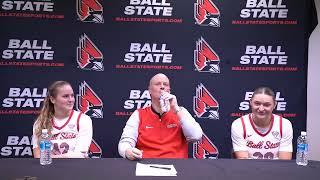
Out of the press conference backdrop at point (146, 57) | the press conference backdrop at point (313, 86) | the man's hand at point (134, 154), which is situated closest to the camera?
the man's hand at point (134, 154)

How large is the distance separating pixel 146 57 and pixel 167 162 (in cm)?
163

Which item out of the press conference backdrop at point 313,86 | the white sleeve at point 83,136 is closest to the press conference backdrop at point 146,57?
the press conference backdrop at point 313,86

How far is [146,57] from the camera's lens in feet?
11.5

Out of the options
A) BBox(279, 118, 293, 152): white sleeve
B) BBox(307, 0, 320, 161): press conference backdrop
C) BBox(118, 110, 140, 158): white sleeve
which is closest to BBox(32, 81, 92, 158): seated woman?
BBox(118, 110, 140, 158): white sleeve

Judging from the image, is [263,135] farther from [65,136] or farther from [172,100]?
[65,136]

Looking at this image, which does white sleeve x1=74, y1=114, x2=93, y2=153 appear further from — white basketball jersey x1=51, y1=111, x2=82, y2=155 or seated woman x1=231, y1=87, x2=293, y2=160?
seated woman x1=231, y1=87, x2=293, y2=160

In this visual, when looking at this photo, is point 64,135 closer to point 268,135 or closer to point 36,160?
point 36,160

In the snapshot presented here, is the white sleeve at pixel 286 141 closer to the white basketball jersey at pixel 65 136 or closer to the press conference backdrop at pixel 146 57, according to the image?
the press conference backdrop at pixel 146 57

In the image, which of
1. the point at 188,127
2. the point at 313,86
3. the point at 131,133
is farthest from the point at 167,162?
the point at 313,86

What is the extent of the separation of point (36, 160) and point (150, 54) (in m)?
1.73

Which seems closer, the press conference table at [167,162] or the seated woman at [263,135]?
the press conference table at [167,162]

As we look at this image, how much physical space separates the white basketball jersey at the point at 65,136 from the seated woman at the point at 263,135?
1.12m

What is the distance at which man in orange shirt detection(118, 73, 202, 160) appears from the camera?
8.55 feet

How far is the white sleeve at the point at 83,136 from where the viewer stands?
8.08 ft
